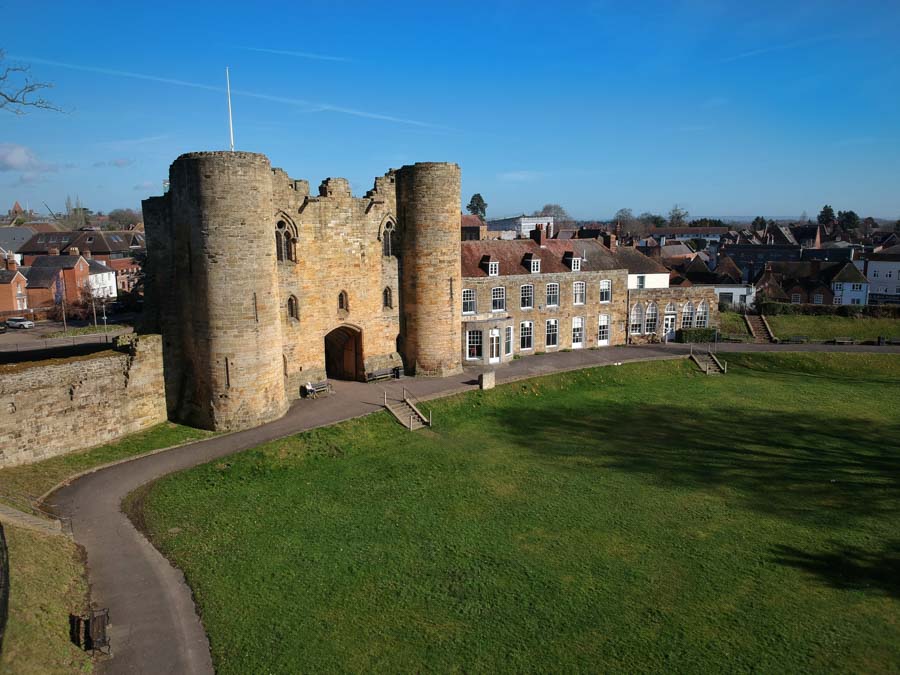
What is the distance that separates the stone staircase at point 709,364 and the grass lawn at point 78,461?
81.3ft

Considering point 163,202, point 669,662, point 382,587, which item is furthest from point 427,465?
point 163,202

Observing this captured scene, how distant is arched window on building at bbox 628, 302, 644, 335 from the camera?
37.5 metres

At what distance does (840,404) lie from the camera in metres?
26.5

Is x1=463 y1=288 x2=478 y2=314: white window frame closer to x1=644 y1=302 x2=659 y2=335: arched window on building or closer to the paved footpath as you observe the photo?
the paved footpath

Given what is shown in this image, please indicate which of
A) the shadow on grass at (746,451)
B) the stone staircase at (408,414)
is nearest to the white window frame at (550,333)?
the shadow on grass at (746,451)

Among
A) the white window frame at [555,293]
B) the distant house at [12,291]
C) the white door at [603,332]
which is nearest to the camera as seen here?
the white window frame at [555,293]

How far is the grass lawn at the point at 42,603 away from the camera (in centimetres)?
1002

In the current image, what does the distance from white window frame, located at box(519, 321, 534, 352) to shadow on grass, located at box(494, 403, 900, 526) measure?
860 centimetres

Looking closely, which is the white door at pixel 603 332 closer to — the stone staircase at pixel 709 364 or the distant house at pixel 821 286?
the stone staircase at pixel 709 364

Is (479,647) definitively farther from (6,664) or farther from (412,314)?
(412,314)

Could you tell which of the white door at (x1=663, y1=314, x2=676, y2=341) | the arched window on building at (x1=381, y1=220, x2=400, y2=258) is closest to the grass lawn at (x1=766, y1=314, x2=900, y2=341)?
the white door at (x1=663, y1=314, x2=676, y2=341)

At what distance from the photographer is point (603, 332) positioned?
36781 mm

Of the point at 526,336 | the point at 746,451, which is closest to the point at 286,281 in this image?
the point at 526,336

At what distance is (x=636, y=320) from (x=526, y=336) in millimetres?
8117
